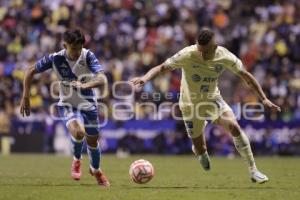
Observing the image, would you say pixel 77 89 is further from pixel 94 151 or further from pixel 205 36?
pixel 205 36

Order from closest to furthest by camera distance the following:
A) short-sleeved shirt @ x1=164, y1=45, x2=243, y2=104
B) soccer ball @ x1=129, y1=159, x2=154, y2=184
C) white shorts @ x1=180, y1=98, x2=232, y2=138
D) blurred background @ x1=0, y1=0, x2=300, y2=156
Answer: soccer ball @ x1=129, y1=159, x2=154, y2=184 < short-sleeved shirt @ x1=164, y1=45, x2=243, y2=104 < white shorts @ x1=180, y1=98, x2=232, y2=138 < blurred background @ x1=0, y1=0, x2=300, y2=156

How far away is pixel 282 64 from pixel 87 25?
829cm

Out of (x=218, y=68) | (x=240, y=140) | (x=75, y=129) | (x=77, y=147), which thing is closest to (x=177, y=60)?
(x=218, y=68)

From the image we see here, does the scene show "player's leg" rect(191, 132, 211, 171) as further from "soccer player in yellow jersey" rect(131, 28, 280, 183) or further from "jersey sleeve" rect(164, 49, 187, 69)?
"jersey sleeve" rect(164, 49, 187, 69)

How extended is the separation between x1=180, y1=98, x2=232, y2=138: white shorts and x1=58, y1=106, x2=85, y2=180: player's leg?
6.85 ft

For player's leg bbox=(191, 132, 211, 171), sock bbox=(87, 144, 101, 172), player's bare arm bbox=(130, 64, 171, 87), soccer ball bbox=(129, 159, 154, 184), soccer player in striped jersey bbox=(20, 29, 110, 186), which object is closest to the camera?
player's bare arm bbox=(130, 64, 171, 87)

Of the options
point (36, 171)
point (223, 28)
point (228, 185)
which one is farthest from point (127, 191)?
point (223, 28)

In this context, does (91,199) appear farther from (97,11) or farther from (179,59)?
(97,11)

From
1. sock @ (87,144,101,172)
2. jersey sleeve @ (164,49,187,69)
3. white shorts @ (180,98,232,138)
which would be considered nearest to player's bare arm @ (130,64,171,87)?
jersey sleeve @ (164,49,187,69)

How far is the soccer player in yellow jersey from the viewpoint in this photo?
515 inches

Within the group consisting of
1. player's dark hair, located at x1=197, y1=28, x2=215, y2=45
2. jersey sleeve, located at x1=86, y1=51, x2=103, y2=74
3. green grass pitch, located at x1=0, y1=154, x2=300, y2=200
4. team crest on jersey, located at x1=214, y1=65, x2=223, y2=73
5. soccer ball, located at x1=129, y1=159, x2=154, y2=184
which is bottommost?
green grass pitch, located at x1=0, y1=154, x2=300, y2=200

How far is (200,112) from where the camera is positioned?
14273 millimetres

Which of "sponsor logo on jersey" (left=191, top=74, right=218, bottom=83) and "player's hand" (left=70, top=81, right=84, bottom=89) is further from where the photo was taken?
"sponsor logo on jersey" (left=191, top=74, right=218, bottom=83)

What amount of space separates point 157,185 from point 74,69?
2515mm
